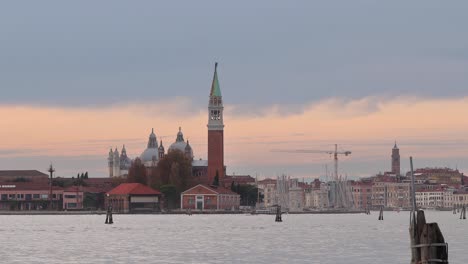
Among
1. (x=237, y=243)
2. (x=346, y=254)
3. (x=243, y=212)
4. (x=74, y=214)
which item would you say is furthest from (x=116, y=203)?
(x=346, y=254)

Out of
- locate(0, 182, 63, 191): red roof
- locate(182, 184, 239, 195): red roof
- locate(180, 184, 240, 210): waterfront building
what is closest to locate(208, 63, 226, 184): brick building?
locate(182, 184, 239, 195): red roof

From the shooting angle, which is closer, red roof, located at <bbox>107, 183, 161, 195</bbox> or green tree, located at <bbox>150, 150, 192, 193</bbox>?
red roof, located at <bbox>107, 183, 161, 195</bbox>

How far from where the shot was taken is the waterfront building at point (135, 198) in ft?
572

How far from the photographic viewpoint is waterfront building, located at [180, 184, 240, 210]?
17875 cm

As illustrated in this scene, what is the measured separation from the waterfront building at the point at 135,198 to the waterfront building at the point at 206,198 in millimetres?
4722

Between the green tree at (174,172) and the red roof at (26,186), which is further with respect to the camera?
the red roof at (26,186)

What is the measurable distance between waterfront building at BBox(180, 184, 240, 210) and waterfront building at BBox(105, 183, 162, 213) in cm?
472

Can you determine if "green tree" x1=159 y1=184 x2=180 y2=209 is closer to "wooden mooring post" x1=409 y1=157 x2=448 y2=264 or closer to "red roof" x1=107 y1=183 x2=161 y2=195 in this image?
"red roof" x1=107 y1=183 x2=161 y2=195

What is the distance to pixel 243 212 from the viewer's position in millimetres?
187875

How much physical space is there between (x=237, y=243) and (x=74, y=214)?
127 metres

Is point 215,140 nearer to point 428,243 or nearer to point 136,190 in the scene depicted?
point 136,190

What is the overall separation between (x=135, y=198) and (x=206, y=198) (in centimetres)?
1246

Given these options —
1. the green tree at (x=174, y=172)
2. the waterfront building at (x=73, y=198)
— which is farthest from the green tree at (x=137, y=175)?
the waterfront building at (x=73, y=198)

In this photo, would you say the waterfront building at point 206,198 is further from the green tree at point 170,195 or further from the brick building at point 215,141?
the brick building at point 215,141
